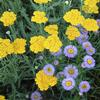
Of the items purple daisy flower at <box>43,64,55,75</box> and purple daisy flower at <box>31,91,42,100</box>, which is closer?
purple daisy flower at <box>43,64,55,75</box>

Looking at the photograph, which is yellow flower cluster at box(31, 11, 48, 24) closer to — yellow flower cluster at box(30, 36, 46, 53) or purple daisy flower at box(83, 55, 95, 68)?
yellow flower cluster at box(30, 36, 46, 53)

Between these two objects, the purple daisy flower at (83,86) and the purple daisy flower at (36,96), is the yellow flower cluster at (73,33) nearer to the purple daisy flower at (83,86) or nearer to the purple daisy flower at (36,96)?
the purple daisy flower at (83,86)

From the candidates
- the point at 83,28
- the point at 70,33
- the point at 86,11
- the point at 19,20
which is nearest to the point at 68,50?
the point at 70,33

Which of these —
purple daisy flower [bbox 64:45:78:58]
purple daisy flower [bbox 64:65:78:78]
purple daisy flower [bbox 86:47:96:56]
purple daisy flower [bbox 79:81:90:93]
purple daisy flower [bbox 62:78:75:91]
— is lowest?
purple daisy flower [bbox 79:81:90:93]

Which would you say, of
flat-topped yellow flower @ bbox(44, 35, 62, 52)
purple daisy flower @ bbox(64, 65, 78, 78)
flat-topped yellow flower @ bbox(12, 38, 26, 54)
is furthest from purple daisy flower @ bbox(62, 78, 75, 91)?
flat-topped yellow flower @ bbox(12, 38, 26, 54)

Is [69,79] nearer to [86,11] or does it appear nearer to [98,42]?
Result: [98,42]

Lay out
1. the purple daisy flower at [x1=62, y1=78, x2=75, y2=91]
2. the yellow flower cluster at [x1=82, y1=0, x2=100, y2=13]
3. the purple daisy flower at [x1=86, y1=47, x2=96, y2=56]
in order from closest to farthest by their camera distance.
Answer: the purple daisy flower at [x1=62, y1=78, x2=75, y2=91] < the purple daisy flower at [x1=86, y1=47, x2=96, y2=56] < the yellow flower cluster at [x1=82, y1=0, x2=100, y2=13]

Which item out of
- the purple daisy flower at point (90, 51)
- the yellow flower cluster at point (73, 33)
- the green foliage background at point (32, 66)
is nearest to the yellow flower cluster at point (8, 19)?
the green foliage background at point (32, 66)
